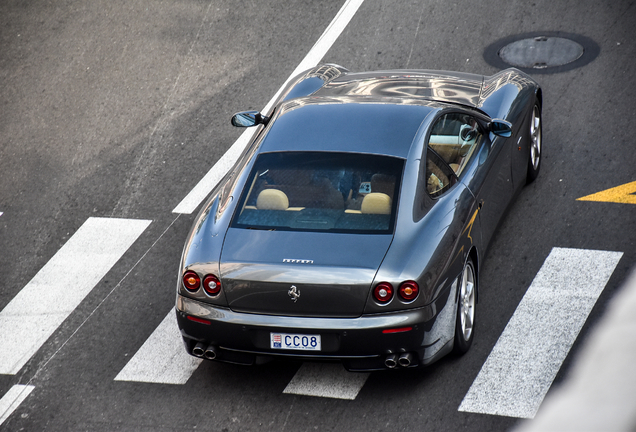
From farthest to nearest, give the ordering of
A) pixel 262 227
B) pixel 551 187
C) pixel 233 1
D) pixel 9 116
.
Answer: pixel 233 1, pixel 9 116, pixel 551 187, pixel 262 227

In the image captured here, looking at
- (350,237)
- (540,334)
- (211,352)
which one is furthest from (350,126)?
(540,334)

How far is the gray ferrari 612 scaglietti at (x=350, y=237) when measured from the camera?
446cm

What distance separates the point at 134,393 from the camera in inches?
202

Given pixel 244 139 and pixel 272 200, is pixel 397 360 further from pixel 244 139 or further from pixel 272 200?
pixel 244 139

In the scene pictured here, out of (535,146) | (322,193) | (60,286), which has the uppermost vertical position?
(322,193)

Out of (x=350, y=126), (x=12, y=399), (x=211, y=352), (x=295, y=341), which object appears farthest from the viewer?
(x=350, y=126)

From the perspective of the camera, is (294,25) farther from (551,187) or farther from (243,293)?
(243,293)

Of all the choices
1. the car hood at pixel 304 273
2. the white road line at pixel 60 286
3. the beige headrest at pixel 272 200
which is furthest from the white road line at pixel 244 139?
the car hood at pixel 304 273

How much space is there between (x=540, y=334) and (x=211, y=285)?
2.44 metres

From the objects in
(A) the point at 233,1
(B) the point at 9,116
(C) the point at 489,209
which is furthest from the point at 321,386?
(A) the point at 233,1

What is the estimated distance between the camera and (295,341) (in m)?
4.53

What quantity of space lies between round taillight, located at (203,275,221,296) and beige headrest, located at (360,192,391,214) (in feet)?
3.55

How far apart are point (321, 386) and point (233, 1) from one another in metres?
8.19

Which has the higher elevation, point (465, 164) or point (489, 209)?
point (465, 164)
